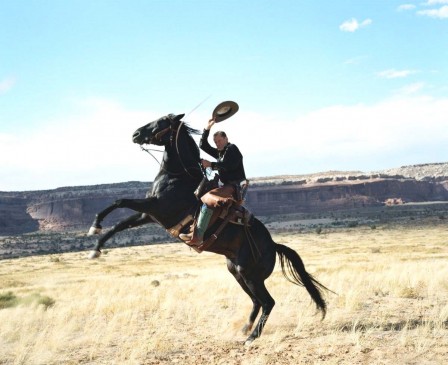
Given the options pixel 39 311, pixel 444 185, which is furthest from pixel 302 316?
pixel 444 185

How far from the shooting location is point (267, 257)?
8.58 meters

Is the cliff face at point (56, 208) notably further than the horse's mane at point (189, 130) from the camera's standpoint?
Yes

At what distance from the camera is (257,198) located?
13050cm

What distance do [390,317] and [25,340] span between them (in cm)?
672

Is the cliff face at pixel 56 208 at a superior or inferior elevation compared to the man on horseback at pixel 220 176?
inferior

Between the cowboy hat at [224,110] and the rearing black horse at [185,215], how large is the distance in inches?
21.1

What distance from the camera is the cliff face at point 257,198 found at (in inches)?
4774

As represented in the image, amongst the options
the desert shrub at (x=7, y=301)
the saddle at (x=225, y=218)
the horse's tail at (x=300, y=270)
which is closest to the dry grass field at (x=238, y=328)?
the horse's tail at (x=300, y=270)

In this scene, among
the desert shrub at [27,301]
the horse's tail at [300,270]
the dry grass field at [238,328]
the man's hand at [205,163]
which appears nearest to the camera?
the dry grass field at [238,328]

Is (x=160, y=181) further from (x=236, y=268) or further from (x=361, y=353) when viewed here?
(x=361, y=353)

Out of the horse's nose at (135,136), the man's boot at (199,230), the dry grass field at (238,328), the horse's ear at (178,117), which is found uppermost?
the horse's ear at (178,117)

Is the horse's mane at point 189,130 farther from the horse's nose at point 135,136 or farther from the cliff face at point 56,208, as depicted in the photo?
the cliff face at point 56,208

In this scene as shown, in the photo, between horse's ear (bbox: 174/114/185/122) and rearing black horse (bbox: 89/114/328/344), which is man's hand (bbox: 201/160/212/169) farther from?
horse's ear (bbox: 174/114/185/122)

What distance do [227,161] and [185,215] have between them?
3.90 ft
